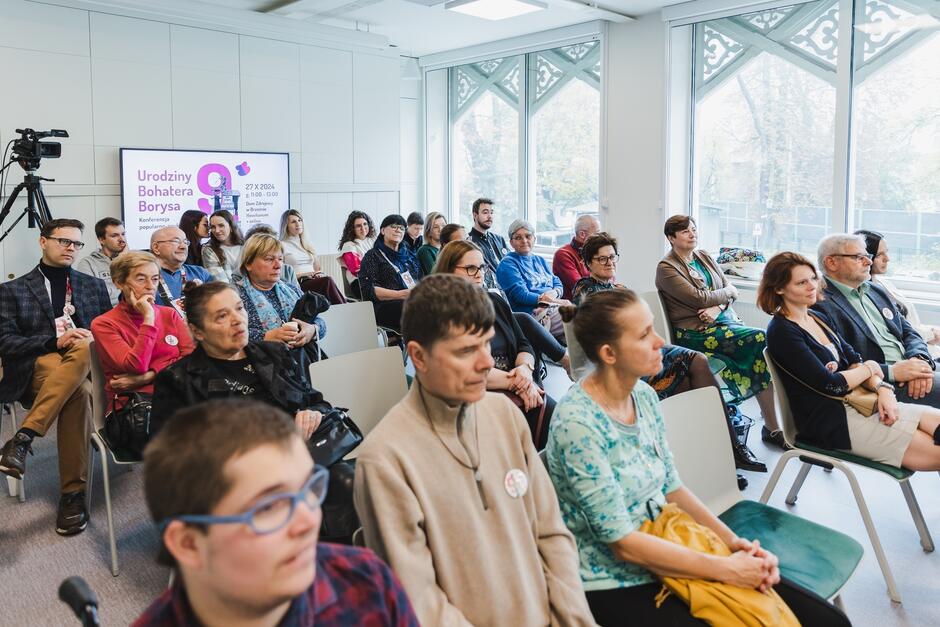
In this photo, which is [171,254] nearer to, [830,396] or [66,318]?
[66,318]

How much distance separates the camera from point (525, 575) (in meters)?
1.57

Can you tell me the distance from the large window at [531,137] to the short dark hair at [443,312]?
674cm

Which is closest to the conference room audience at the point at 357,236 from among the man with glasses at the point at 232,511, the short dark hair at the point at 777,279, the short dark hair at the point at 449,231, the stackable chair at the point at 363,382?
the short dark hair at the point at 449,231

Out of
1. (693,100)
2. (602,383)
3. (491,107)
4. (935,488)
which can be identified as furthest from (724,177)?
(602,383)

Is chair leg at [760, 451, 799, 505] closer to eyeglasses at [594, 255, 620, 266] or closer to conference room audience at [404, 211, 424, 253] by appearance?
eyeglasses at [594, 255, 620, 266]

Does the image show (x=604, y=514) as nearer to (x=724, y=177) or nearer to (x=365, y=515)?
(x=365, y=515)

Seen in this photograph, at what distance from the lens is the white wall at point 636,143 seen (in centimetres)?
725

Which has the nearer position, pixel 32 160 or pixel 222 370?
pixel 222 370

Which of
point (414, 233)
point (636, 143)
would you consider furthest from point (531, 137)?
point (414, 233)

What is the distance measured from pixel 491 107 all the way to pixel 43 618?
25.6 ft

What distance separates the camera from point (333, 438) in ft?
8.58

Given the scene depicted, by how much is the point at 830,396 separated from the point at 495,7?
5.25 meters

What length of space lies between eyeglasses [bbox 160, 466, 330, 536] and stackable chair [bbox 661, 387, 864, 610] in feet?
4.73

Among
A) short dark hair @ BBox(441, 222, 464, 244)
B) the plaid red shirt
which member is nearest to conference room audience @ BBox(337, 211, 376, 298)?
short dark hair @ BBox(441, 222, 464, 244)
